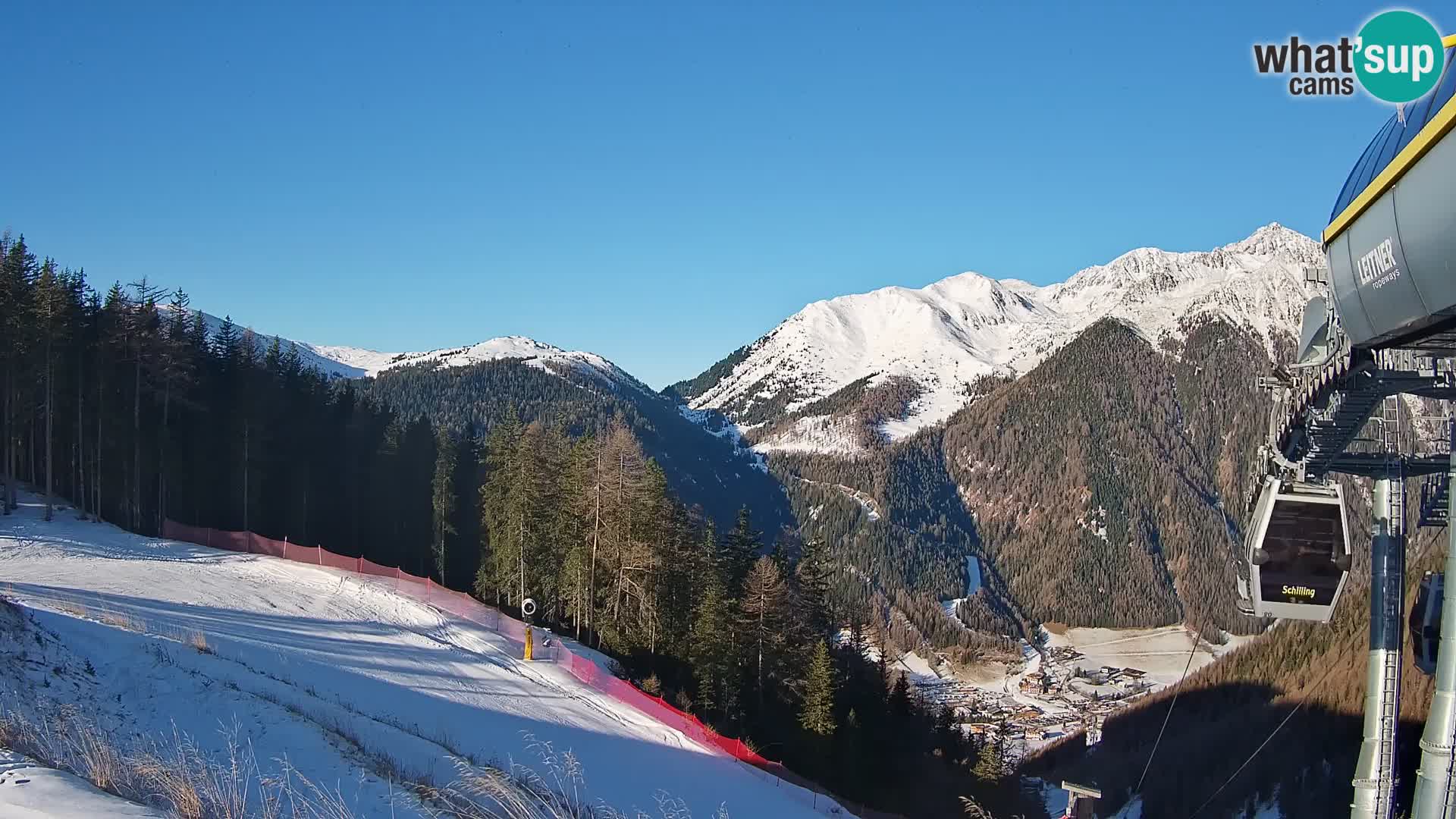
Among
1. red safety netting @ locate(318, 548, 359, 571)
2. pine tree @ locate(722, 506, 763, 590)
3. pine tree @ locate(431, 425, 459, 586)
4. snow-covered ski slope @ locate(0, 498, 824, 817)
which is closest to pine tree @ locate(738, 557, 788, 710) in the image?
pine tree @ locate(722, 506, 763, 590)

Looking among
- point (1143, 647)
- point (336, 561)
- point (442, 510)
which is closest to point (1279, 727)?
point (336, 561)

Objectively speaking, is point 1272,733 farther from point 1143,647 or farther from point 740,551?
point 1143,647

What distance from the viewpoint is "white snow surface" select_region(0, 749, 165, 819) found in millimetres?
4742

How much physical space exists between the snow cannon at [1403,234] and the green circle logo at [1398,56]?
0.28m

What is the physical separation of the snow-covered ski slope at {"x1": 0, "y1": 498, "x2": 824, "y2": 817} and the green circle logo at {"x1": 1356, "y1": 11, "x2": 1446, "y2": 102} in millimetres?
11254

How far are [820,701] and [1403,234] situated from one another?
27.6 m

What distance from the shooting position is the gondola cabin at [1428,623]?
43.3 feet

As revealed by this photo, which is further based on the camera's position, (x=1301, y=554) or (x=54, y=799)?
(x=1301, y=554)

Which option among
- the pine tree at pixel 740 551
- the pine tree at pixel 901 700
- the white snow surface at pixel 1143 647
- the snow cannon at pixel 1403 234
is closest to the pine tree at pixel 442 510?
the pine tree at pixel 740 551

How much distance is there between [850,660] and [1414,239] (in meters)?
43.2

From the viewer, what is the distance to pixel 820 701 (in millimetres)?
32375

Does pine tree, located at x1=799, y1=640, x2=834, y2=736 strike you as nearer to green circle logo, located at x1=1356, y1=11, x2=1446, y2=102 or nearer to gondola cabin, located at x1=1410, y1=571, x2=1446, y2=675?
gondola cabin, located at x1=1410, y1=571, x2=1446, y2=675

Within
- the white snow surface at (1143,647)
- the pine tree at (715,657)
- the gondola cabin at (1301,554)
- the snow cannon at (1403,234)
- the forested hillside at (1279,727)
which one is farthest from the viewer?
the white snow surface at (1143,647)

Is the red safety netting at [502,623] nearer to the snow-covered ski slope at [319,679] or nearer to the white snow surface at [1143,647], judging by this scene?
the snow-covered ski slope at [319,679]
